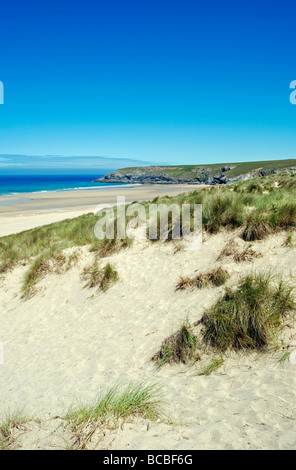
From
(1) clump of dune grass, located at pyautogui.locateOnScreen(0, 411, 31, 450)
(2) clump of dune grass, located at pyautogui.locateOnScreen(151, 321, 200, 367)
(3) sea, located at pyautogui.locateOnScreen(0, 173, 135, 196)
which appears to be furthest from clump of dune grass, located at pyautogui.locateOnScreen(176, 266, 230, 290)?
(3) sea, located at pyautogui.locateOnScreen(0, 173, 135, 196)

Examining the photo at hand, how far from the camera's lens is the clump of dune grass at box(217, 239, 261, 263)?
260 inches

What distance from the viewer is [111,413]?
3.19 metres

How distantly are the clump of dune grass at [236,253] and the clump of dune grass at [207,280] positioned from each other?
68 cm

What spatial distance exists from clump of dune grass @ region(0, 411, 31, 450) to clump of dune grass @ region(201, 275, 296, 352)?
9.67 ft

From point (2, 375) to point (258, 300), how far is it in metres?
5.21

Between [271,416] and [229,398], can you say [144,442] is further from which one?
[271,416]

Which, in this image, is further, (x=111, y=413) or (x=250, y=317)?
(x=250, y=317)

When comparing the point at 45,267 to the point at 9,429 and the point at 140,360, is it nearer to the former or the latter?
the point at 140,360

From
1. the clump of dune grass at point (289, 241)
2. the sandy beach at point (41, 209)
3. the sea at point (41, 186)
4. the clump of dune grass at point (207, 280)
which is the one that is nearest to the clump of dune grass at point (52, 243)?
the clump of dune grass at point (207, 280)

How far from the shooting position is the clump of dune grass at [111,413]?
2.98 m

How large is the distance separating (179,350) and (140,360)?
79 centimetres

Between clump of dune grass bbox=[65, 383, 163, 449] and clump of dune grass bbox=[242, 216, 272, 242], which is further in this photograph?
clump of dune grass bbox=[242, 216, 272, 242]

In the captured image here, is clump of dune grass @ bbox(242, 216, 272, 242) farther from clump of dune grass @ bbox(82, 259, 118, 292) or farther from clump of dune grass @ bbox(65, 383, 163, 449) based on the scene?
clump of dune grass @ bbox(65, 383, 163, 449)

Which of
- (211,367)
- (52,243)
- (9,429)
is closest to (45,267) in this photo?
(52,243)
